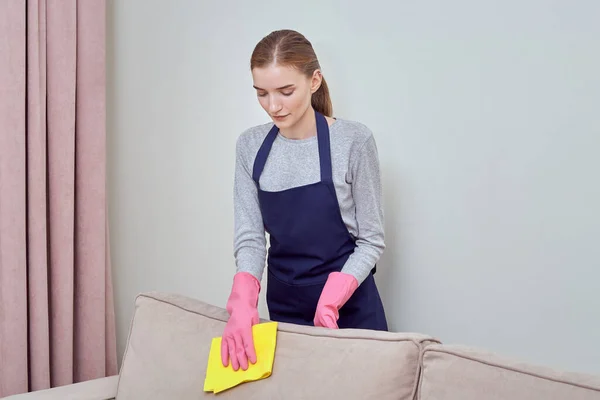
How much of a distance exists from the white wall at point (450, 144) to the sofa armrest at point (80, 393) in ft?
2.36

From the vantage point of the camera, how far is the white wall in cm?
163

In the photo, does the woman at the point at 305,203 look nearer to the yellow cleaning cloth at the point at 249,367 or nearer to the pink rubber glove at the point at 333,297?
the pink rubber glove at the point at 333,297

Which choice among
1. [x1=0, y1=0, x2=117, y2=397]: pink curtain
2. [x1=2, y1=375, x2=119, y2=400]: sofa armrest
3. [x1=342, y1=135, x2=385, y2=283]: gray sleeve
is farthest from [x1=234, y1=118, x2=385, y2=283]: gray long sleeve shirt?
[x1=0, y1=0, x2=117, y2=397]: pink curtain

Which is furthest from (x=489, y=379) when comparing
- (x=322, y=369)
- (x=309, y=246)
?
(x=309, y=246)

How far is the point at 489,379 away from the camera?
1.26m

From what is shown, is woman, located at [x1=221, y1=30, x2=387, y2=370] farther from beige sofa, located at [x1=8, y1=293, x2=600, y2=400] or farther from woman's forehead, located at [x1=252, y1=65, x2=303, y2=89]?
beige sofa, located at [x1=8, y1=293, x2=600, y2=400]

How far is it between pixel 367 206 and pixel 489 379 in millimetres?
650

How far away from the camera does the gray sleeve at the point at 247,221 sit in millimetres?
1892

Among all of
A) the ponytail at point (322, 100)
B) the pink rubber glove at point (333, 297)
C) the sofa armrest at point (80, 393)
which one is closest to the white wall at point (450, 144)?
the ponytail at point (322, 100)

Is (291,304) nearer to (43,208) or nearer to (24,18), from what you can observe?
(43,208)

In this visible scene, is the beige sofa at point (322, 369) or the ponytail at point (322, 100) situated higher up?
the ponytail at point (322, 100)

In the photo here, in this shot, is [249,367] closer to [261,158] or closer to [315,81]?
[261,158]

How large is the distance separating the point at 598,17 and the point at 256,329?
0.99 m

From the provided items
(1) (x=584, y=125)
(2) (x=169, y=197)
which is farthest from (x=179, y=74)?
(1) (x=584, y=125)
